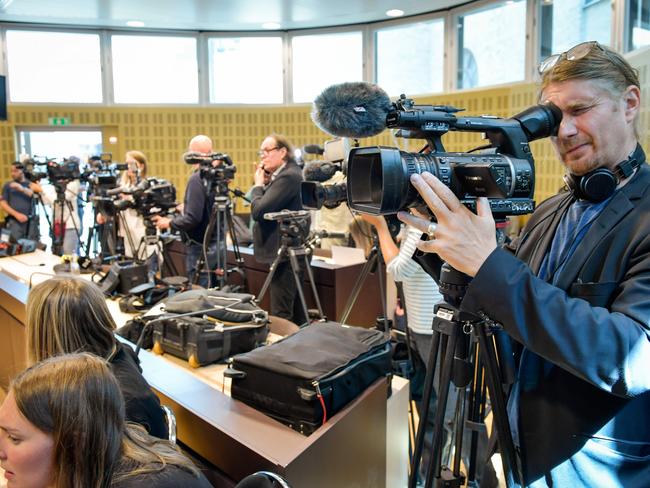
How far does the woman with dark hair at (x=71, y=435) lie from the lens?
101cm

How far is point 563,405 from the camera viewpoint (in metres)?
0.97

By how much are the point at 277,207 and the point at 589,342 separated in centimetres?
281

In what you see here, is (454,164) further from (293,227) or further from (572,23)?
(572,23)

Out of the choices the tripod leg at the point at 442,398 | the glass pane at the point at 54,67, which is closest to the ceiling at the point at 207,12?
the glass pane at the point at 54,67

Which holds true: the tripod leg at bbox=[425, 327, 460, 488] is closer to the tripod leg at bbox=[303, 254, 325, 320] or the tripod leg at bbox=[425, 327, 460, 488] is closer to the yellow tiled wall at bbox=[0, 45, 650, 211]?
the tripod leg at bbox=[303, 254, 325, 320]

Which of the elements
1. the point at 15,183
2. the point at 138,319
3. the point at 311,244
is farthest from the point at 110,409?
the point at 15,183

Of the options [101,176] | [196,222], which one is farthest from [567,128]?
[101,176]

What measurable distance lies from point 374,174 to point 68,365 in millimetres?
754

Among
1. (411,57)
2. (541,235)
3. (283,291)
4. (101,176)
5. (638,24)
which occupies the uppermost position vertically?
(411,57)

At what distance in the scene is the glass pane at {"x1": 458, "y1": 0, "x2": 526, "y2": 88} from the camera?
20.9 feet

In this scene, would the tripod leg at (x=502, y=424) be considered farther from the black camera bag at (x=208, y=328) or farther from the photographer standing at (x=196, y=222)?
the photographer standing at (x=196, y=222)

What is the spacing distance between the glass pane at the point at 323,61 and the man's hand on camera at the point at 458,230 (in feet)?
24.8

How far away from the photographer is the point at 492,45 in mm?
Result: 6770

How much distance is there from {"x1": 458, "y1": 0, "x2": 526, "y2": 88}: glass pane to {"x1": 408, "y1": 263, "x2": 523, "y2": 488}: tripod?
6.08 m
